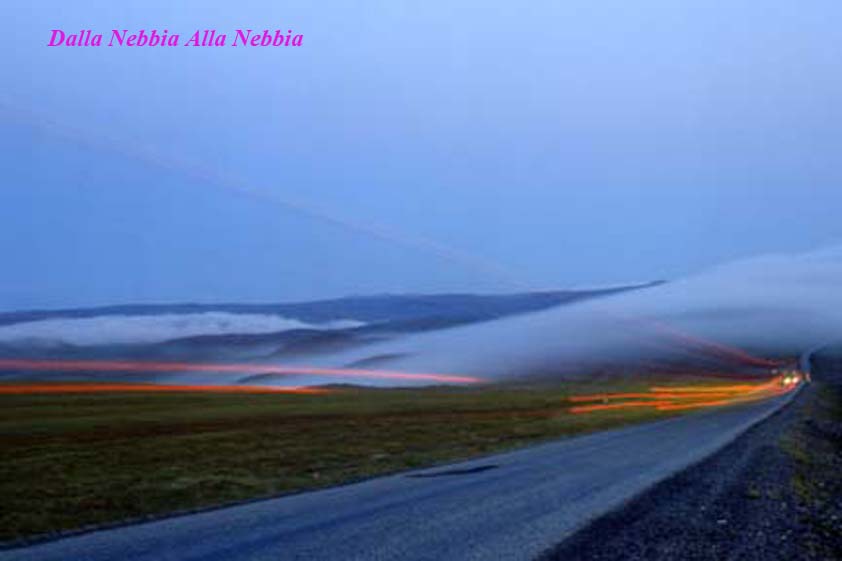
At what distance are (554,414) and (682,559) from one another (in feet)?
157

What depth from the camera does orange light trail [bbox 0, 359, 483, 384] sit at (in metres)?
150

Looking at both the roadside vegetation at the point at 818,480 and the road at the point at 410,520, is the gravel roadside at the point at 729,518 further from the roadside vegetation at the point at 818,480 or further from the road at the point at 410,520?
the road at the point at 410,520

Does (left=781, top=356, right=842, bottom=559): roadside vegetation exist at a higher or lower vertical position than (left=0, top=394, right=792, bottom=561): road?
lower

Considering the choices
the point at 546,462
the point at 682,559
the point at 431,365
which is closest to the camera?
the point at 682,559

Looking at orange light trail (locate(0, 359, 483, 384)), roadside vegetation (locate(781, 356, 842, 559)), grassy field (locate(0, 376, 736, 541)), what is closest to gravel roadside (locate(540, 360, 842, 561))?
roadside vegetation (locate(781, 356, 842, 559))

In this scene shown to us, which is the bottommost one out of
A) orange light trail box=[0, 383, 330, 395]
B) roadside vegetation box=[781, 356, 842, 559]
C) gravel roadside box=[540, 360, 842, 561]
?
roadside vegetation box=[781, 356, 842, 559]

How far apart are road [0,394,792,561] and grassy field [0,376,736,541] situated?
250cm

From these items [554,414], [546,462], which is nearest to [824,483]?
[546,462]

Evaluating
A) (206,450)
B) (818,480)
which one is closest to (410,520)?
(818,480)

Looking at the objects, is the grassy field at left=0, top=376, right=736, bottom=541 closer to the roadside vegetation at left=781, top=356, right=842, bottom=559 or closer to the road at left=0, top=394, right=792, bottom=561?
the road at left=0, top=394, right=792, bottom=561

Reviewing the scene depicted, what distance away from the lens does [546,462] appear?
28969 millimetres

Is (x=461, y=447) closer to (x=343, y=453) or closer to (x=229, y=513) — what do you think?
(x=343, y=453)

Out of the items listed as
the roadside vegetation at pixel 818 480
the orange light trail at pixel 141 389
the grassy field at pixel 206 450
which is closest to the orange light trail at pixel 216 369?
the orange light trail at pixel 141 389

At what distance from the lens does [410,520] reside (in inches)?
683
